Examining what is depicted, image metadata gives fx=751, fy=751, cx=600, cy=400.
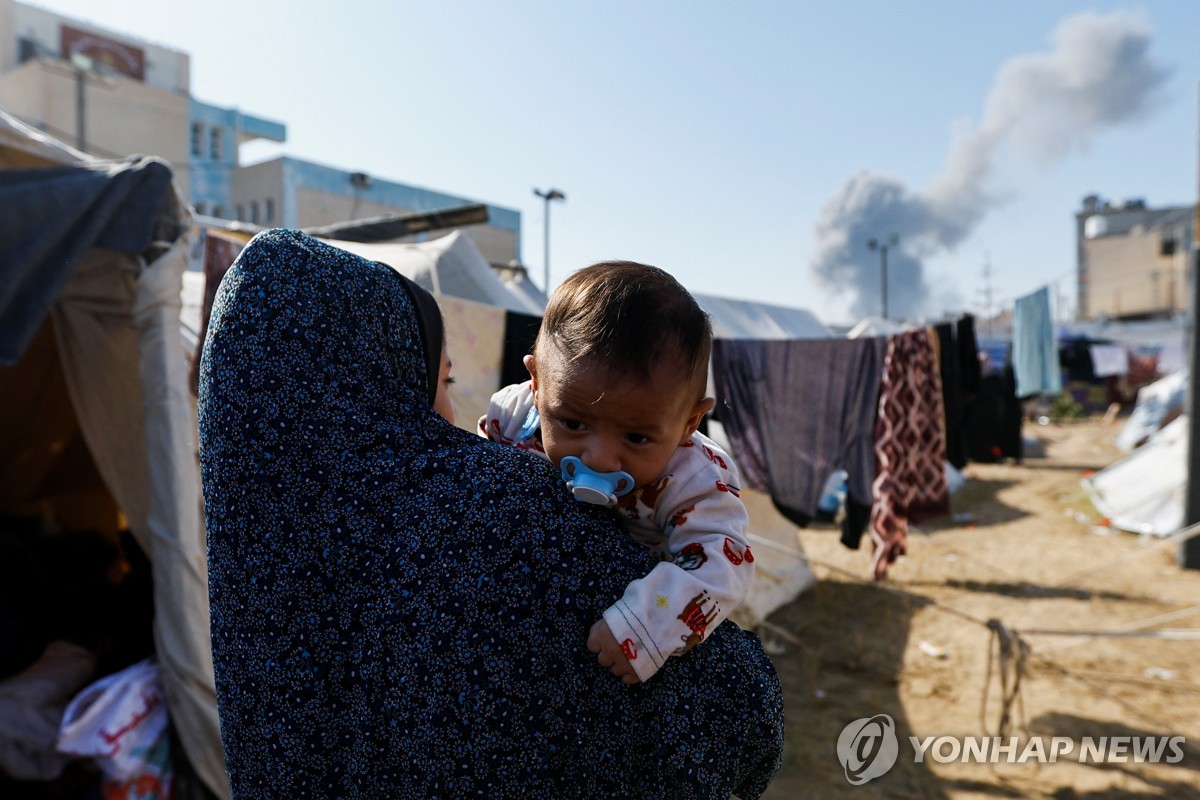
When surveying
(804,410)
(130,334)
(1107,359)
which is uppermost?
(130,334)

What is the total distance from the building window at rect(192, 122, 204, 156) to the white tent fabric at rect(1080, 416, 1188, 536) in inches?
1065

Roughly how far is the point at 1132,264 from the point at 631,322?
48.8m

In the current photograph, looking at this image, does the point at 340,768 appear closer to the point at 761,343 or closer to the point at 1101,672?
the point at 761,343

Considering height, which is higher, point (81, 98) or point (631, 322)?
point (81, 98)

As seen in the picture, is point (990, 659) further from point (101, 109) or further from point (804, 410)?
point (101, 109)

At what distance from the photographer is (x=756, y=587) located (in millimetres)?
6473

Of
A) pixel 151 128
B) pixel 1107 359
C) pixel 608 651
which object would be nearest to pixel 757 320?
pixel 608 651

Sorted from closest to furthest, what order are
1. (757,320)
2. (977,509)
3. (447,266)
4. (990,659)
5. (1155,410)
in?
(447,266) → (990,659) → (757,320) → (977,509) → (1155,410)

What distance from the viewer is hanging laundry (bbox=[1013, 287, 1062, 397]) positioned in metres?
8.42

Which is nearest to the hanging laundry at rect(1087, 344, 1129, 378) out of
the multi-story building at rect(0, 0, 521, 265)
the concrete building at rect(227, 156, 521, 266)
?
the concrete building at rect(227, 156, 521, 266)

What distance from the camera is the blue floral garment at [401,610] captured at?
0.84m

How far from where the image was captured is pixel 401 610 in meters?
0.85

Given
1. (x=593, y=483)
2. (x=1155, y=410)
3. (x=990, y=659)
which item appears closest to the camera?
(x=593, y=483)

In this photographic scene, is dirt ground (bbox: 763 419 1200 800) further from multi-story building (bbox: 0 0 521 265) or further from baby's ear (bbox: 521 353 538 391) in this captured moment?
multi-story building (bbox: 0 0 521 265)
